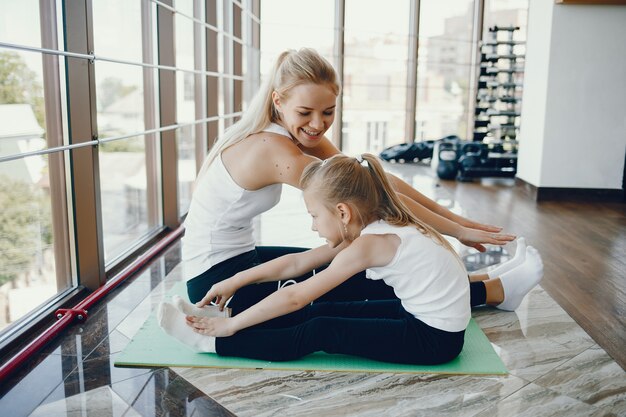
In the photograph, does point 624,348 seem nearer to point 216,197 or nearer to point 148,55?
point 216,197

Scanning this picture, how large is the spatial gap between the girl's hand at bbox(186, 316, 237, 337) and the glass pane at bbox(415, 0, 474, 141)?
19.3 ft

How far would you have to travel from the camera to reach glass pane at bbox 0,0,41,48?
1733mm

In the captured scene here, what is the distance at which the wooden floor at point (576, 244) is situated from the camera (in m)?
2.11

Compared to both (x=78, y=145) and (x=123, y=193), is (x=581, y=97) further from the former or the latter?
(x=78, y=145)

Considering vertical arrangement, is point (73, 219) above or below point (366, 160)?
below

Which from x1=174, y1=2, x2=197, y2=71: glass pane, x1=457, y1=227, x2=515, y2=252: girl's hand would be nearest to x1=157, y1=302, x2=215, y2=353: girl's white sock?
x1=457, y1=227, x2=515, y2=252: girl's hand

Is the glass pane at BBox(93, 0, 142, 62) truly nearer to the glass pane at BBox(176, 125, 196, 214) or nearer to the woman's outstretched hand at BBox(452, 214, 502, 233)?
the glass pane at BBox(176, 125, 196, 214)

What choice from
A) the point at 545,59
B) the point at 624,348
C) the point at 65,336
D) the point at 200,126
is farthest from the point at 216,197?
the point at 545,59

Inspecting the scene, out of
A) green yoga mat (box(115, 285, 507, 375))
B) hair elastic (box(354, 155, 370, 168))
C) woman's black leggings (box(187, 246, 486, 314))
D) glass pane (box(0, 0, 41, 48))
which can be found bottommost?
green yoga mat (box(115, 285, 507, 375))

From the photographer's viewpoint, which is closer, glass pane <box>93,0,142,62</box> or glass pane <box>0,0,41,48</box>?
glass pane <box>0,0,41,48</box>

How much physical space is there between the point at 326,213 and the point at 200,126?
281 centimetres

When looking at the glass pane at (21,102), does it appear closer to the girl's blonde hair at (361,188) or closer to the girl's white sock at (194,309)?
the girl's white sock at (194,309)

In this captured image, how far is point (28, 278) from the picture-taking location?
190 centimetres

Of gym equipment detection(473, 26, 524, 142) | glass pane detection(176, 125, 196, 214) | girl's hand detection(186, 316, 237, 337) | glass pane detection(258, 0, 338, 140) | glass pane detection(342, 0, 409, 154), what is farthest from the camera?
glass pane detection(342, 0, 409, 154)
